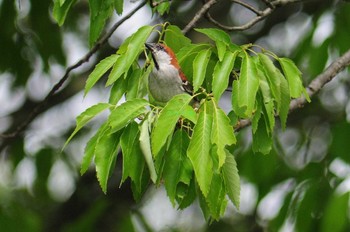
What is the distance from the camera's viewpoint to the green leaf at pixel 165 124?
13.4 ft

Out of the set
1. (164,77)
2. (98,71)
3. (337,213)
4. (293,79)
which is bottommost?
(337,213)

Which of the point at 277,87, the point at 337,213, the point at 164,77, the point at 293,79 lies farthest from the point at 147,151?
the point at 337,213

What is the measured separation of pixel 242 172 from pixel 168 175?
160 inches

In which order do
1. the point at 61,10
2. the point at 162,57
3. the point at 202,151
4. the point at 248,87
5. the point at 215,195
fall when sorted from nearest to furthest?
the point at 202,151 → the point at 215,195 → the point at 248,87 → the point at 61,10 → the point at 162,57

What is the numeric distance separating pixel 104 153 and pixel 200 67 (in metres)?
0.75

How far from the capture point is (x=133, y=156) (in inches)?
169

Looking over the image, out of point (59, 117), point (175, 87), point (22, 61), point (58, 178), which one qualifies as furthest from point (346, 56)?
point (58, 178)

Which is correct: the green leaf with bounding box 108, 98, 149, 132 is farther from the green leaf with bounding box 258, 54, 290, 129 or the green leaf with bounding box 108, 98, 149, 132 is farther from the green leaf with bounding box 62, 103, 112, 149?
the green leaf with bounding box 258, 54, 290, 129

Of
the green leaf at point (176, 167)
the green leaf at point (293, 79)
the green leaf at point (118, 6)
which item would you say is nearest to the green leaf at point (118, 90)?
the green leaf at point (118, 6)

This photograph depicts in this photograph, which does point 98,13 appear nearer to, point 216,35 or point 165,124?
point 216,35

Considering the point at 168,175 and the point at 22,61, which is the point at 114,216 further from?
the point at 168,175

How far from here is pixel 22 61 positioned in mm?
9023

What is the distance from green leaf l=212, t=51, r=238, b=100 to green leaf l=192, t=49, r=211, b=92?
0.10 meters

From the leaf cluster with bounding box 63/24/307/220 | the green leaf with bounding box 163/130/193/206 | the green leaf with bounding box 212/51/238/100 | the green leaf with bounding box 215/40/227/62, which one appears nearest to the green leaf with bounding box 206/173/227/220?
the leaf cluster with bounding box 63/24/307/220
